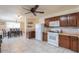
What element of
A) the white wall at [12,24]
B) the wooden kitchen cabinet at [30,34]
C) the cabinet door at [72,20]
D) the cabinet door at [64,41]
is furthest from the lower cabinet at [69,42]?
the white wall at [12,24]

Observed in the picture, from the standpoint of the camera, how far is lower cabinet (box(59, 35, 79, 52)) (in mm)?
4622

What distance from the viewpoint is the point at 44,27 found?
8.13m

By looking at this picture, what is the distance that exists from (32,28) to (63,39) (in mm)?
4824

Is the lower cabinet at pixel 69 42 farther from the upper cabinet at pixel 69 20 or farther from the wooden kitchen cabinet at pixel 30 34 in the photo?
the wooden kitchen cabinet at pixel 30 34

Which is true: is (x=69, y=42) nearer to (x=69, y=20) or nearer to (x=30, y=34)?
(x=69, y=20)

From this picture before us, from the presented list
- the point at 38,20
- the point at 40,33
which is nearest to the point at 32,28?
the point at 38,20

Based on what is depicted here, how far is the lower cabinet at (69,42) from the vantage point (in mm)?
4622

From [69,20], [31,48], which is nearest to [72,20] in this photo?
[69,20]

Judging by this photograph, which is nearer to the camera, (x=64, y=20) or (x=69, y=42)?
A: (x=69, y=42)

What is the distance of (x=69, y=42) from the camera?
16.6 feet

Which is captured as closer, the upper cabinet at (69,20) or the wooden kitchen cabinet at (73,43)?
the wooden kitchen cabinet at (73,43)

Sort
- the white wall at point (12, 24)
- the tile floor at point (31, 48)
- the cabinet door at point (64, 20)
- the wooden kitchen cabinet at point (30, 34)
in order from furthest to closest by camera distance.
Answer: the white wall at point (12, 24)
the wooden kitchen cabinet at point (30, 34)
the cabinet door at point (64, 20)
the tile floor at point (31, 48)

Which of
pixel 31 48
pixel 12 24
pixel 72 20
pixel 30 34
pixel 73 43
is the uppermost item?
pixel 12 24
